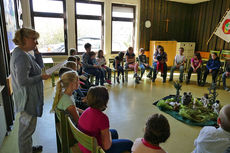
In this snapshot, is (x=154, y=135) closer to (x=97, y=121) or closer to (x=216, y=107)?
(x=97, y=121)

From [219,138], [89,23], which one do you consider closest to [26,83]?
[219,138]

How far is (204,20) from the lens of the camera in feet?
24.3

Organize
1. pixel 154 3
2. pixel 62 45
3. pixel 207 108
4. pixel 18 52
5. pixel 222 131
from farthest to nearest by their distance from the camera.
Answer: pixel 154 3 → pixel 62 45 → pixel 207 108 → pixel 18 52 → pixel 222 131

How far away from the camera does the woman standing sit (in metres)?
1.55

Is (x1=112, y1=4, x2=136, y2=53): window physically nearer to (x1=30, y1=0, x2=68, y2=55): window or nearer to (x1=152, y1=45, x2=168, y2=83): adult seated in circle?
(x1=152, y1=45, x2=168, y2=83): adult seated in circle

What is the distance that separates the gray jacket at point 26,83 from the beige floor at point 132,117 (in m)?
0.74

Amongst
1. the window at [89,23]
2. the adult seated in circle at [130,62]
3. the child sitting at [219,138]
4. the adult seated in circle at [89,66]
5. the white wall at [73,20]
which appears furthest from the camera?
the window at [89,23]

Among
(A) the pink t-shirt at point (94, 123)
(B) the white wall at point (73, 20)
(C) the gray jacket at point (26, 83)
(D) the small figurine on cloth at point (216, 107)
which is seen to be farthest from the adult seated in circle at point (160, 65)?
(A) the pink t-shirt at point (94, 123)

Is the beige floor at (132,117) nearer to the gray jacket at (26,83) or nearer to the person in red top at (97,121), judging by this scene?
the gray jacket at (26,83)

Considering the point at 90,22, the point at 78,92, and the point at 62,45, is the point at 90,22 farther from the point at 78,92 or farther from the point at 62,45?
the point at 78,92

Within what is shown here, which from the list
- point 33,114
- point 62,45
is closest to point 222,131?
point 33,114

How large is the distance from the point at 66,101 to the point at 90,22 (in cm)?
513

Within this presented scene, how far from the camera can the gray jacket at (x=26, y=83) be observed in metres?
1.54

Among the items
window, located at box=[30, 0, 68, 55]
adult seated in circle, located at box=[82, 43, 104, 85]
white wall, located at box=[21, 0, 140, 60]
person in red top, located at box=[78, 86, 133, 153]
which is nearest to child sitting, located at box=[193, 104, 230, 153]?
person in red top, located at box=[78, 86, 133, 153]
